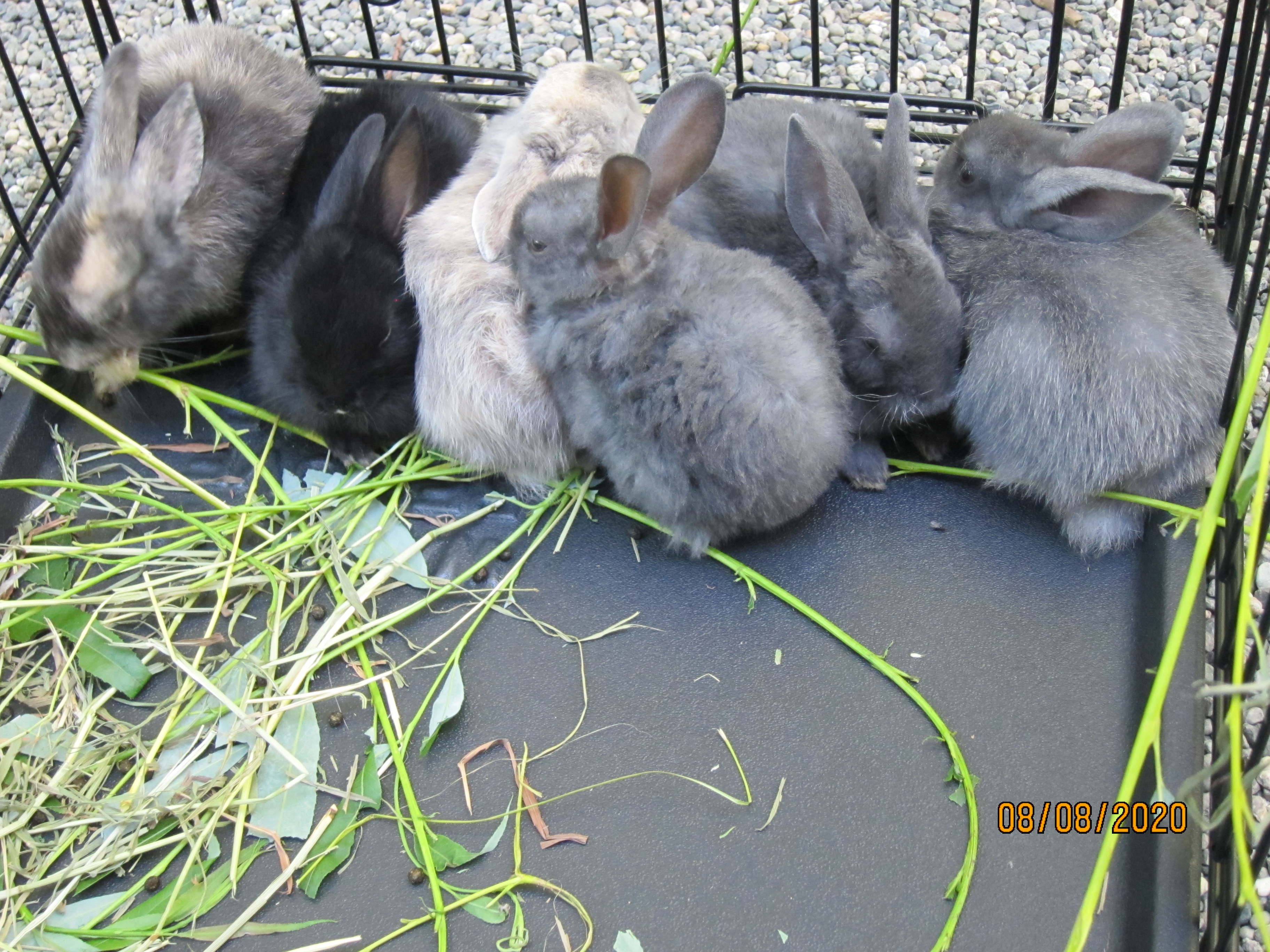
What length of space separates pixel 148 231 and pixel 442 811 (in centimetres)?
143

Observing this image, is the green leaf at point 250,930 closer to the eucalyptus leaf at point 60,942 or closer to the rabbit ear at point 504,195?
the eucalyptus leaf at point 60,942

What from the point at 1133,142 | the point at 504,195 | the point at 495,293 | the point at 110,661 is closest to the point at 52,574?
the point at 110,661

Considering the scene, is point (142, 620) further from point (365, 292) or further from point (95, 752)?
point (365, 292)

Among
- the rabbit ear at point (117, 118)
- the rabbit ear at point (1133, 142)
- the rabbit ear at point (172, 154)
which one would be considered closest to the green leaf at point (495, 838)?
the rabbit ear at point (172, 154)

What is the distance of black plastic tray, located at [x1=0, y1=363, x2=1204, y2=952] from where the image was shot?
2092mm

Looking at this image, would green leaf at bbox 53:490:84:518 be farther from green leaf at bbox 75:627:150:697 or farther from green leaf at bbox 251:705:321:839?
green leaf at bbox 251:705:321:839

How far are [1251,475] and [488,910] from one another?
1432mm

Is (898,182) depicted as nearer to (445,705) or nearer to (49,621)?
(445,705)

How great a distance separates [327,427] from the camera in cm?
261

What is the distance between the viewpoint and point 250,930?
6.88ft

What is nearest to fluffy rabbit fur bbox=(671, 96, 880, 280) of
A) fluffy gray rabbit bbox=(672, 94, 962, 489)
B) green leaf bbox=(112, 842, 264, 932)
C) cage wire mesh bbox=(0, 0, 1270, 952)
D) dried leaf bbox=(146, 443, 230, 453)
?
fluffy gray rabbit bbox=(672, 94, 962, 489)

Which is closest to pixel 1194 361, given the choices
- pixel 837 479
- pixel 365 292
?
pixel 837 479

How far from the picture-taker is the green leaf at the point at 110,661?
2398mm

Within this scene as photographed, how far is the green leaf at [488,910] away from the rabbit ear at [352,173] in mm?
1426
